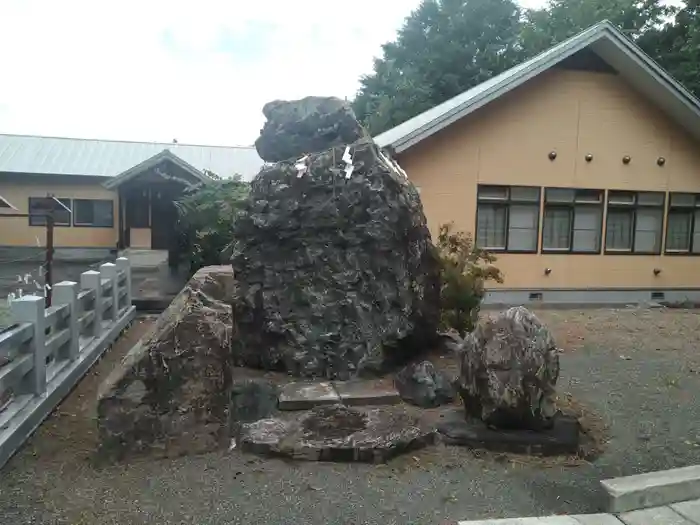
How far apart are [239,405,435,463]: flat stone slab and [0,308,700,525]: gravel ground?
3.4 inches

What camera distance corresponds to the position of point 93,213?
22.1 m

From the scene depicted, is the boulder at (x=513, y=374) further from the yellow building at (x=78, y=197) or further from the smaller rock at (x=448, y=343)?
the yellow building at (x=78, y=197)

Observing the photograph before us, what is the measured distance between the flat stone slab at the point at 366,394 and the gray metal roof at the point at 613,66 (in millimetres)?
6092

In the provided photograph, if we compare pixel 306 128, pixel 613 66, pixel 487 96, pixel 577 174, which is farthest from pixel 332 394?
pixel 613 66

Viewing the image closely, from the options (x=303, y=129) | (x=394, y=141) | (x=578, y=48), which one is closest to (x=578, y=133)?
(x=578, y=48)

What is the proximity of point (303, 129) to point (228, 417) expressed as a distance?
367 cm

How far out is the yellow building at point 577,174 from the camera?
11953 millimetres

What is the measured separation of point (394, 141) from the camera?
10891 millimetres

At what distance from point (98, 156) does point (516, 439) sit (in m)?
22.3

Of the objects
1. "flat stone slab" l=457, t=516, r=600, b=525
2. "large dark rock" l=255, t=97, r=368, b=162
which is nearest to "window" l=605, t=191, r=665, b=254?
"large dark rock" l=255, t=97, r=368, b=162

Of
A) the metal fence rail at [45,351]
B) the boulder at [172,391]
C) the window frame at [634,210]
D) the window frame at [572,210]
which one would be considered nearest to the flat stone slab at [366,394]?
the boulder at [172,391]

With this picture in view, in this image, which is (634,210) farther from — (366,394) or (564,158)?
(366,394)

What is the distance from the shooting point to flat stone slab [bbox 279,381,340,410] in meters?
5.12

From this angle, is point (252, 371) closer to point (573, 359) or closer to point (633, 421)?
point (633, 421)
